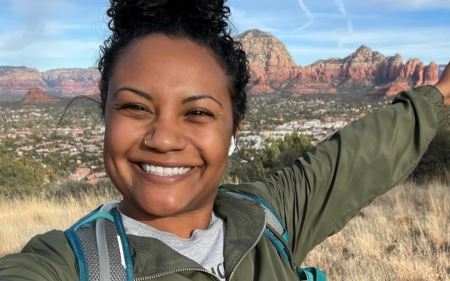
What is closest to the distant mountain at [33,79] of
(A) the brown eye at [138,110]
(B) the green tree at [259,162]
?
(B) the green tree at [259,162]

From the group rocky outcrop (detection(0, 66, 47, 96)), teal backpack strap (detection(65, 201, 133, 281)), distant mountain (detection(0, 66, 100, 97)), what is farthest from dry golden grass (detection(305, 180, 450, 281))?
rocky outcrop (detection(0, 66, 47, 96))

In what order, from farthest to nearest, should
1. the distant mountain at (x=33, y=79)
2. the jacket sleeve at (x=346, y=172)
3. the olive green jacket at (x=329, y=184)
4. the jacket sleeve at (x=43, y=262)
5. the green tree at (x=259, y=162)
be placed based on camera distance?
the distant mountain at (x=33, y=79)
the green tree at (x=259, y=162)
the jacket sleeve at (x=346, y=172)
the olive green jacket at (x=329, y=184)
the jacket sleeve at (x=43, y=262)

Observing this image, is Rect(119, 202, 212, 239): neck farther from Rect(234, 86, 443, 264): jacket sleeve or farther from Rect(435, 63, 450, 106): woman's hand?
Rect(435, 63, 450, 106): woman's hand

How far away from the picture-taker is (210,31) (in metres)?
1.53

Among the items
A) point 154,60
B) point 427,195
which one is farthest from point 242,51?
point 427,195

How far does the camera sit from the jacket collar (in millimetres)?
1186

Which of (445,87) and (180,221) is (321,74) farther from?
(180,221)

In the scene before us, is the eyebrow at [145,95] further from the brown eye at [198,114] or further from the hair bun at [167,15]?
the hair bun at [167,15]

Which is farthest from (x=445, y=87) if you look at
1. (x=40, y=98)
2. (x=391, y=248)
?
(x=40, y=98)

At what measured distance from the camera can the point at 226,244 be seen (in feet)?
4.60

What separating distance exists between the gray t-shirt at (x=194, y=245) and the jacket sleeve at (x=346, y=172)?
12.6 inches

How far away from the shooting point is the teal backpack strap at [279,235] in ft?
4.78

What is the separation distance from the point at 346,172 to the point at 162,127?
76cm

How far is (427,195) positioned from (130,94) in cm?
717
